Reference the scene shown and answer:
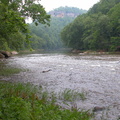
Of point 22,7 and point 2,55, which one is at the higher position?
point 22,7

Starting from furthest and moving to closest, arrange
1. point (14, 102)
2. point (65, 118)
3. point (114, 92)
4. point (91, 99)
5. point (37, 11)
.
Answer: point (37, 11) → point (114, 92) → point (91, 99) → point (14, 102) → point (65, 118)

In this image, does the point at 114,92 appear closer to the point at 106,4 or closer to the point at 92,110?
the point at 92,110

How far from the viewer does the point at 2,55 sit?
107 feet

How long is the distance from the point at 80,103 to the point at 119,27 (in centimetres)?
5316

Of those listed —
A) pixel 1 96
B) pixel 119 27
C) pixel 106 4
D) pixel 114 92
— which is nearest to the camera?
pixel 1 96

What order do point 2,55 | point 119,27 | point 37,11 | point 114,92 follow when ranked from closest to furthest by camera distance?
1. point 114,92
2. point 37,11
3. point 2,55
4. point 119,27

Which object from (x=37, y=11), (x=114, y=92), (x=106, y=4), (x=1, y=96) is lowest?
(x=114, y=92)

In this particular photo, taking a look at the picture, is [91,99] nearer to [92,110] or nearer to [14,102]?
[92,110]

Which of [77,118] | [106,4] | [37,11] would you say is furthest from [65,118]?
[106,4]

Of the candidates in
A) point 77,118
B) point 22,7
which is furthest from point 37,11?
point 77,118

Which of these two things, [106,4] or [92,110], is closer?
[92,110]

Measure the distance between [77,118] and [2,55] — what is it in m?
30.7

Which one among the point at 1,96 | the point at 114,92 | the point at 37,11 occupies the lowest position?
the point at 114,92

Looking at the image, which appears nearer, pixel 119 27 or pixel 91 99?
pixel 91 99
